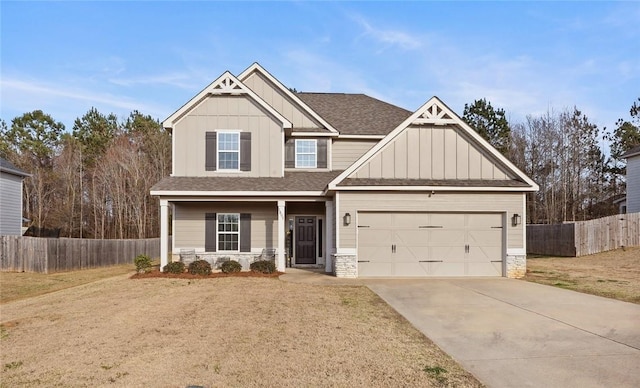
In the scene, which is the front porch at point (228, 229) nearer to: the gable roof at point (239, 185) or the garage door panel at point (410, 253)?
the gable roof at point (239, 185)

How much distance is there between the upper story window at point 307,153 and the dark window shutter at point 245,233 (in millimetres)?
3300

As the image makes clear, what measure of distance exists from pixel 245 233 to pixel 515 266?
9802mm

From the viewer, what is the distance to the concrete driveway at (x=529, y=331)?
20.1ft

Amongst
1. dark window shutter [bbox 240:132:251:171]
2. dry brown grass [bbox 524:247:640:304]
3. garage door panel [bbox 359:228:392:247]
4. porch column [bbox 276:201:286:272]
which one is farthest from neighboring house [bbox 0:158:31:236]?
dry brown grass [bbox 524:247:640:304]

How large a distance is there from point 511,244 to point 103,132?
4038 centimetres

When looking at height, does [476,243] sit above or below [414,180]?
below

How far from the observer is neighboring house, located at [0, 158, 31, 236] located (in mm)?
27328

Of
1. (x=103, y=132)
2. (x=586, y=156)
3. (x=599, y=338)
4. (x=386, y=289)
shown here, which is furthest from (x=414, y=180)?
(x=103, y=132)

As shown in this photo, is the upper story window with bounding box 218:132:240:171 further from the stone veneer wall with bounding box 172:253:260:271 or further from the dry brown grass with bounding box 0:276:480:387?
the dry brown grass with bounding box 0:276:480:387

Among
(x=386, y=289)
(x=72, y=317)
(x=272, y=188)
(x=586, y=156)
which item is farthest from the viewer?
(x=586, y=156)

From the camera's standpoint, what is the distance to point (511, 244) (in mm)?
16984

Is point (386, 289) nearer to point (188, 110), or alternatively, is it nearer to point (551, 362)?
point (551, 362)

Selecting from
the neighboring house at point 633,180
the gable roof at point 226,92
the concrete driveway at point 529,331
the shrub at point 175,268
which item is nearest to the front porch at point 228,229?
the shrub at point 175,268

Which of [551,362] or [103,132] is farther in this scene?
[103,132]
